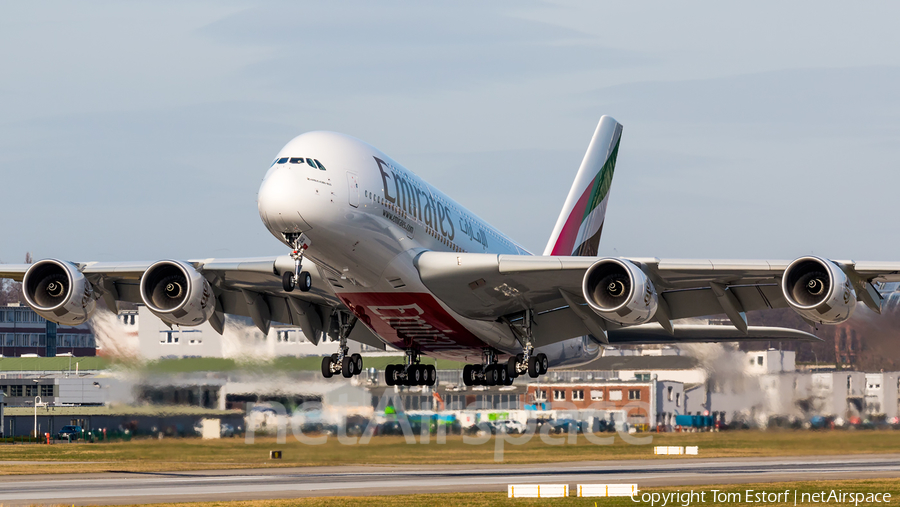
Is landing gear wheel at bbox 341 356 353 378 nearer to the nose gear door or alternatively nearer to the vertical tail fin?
the nose gear door

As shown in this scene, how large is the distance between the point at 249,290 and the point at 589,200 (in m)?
17.0

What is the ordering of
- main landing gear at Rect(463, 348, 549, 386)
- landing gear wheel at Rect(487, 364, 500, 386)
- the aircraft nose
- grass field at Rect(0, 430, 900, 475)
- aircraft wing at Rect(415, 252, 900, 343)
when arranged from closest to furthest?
the aircraft nose < aircraft wing at Rect(415, 252, 900, 343) < main landing gear at Rect(463, 348, 549, 386) < landing gear wheel at Rect(487, 364, 500, 386) < grass field at Rect(0, 430, 900, 475)

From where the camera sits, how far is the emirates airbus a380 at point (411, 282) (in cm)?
2526

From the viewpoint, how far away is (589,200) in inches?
1764

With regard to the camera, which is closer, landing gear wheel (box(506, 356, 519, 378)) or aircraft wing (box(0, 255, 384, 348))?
aircraft wing (box(0, 255, 384, 348))

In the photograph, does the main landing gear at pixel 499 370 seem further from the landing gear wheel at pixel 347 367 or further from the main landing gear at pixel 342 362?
the landing gear wheel at pixel 347 367

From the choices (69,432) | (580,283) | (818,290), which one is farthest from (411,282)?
(69,432)

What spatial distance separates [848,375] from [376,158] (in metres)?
27.5

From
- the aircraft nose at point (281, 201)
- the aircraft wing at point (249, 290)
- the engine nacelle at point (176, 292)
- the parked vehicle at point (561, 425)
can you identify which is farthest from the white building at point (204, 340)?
the parked vehicle at point (561, 425)

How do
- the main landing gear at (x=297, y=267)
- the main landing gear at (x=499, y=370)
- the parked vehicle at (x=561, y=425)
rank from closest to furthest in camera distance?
the main landing gear at (x=297, y=267)
the main landing gear at (x=499, y=370)
the parked vehicle at (x=561, y=425)

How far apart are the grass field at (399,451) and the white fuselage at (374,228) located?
1303 centimetres

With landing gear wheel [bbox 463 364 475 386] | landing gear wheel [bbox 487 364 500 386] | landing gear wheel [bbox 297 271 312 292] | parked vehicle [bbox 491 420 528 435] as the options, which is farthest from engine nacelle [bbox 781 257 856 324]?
parked vehicle [bbox 491 420 528 435]

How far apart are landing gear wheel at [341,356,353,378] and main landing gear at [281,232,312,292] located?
7.26 meters

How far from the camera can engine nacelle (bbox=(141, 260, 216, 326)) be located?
28.9 meters
